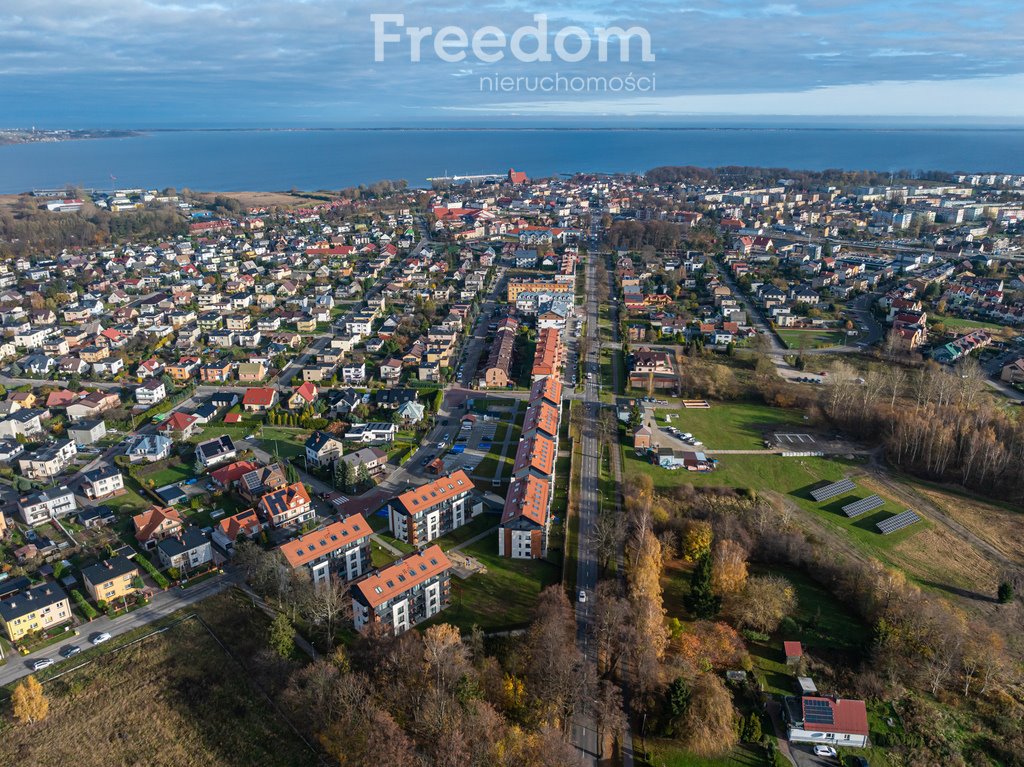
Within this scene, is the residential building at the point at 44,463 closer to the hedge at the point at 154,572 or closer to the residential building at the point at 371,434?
the hedge at the point at 154,572

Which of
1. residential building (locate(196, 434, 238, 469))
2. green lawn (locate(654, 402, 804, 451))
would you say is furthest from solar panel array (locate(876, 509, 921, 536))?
residential building (locate(196, 434, 238, 469))

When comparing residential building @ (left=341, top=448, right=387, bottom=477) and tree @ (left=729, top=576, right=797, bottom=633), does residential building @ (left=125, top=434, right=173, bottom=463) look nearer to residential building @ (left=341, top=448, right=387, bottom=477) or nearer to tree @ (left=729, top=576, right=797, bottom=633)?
residential building @ (left=341, top=448, right=387, bottom=477)

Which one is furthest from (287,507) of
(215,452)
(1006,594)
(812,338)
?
(812,338)

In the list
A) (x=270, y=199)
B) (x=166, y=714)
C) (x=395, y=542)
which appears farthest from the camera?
(x=270, y=199)

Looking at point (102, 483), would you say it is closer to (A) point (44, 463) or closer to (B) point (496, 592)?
(A) point (44, 463)

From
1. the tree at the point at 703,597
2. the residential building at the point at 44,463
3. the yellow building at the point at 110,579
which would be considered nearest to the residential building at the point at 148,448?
the residential building at the point at 44,463
